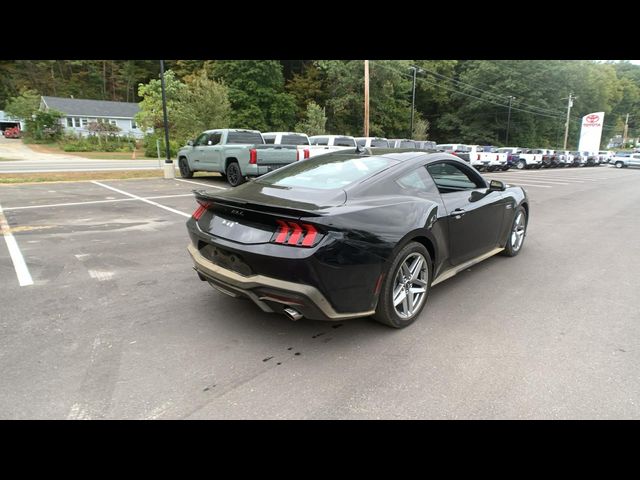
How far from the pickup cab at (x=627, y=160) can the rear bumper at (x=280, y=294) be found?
45633 millimetres

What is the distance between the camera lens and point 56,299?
13.2 feet

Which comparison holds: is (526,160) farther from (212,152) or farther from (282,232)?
(282,232)

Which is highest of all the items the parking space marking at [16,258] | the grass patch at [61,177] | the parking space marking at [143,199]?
the grass patch at [61,177]

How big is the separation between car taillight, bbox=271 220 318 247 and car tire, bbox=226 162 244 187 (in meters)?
10.0

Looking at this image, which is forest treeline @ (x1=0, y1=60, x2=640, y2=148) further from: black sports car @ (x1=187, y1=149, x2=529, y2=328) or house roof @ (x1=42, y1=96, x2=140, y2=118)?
black sports car @ (x1=187, y1=149, x2=529, y2=328)

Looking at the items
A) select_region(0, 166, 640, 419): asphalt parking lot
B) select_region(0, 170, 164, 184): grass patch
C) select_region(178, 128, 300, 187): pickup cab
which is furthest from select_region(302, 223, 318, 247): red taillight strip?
select_region(0, 170, 164, 184): grass patch

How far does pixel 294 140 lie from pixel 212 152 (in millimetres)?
3768

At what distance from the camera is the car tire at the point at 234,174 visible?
41.5 ft

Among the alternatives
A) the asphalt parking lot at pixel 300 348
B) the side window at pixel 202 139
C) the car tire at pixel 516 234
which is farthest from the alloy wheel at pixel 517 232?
the side window at pixel 202 139

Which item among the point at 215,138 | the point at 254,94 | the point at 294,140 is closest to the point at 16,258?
the point at 215,138

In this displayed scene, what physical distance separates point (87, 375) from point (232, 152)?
10684mm

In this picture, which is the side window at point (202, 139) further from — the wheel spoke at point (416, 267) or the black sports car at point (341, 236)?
the wheel spoke at point (416, 267)

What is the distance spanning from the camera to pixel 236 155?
1255cm
